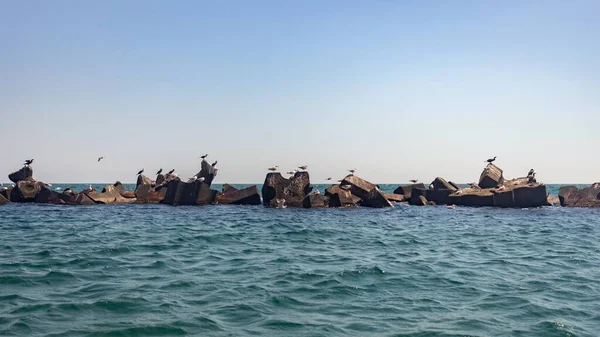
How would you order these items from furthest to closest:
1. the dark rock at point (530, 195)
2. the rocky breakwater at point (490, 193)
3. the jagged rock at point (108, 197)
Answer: the jagged rock at point (108, 197) → the rocky breakwater at point (490, 193) → the dark rock at point (530, 195)

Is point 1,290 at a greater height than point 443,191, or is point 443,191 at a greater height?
point 443,191

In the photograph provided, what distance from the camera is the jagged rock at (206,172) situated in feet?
148

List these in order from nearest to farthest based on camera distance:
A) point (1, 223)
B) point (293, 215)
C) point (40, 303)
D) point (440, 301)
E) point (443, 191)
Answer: point (40, 303)
point (440, 301)
point (1, 223)
point (293, 215)
point (443, 191)

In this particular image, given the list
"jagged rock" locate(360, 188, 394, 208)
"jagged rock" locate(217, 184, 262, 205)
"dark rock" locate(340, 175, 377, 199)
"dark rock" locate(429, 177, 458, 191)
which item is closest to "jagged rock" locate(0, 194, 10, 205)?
"jagged rock" locate(217, 184, 262, 205)

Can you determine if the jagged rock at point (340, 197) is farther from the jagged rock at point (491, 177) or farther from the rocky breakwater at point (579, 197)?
the rocky breakwater at point (579, 197)

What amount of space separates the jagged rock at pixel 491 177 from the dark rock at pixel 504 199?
313cm

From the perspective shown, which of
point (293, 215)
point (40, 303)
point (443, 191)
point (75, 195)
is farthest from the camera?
point (443, 191)

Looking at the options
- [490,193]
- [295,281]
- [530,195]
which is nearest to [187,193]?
[490,193]

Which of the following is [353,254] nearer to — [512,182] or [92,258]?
[92,258]

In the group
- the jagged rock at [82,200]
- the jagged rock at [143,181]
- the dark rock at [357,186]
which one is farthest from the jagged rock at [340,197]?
the jagged rock at [82,200]

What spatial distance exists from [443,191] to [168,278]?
39236 mm

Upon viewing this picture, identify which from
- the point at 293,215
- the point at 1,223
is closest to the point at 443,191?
the point at 293,215

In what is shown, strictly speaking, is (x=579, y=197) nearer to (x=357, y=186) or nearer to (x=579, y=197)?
(x=579, y=197)

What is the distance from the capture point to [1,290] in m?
12.3
